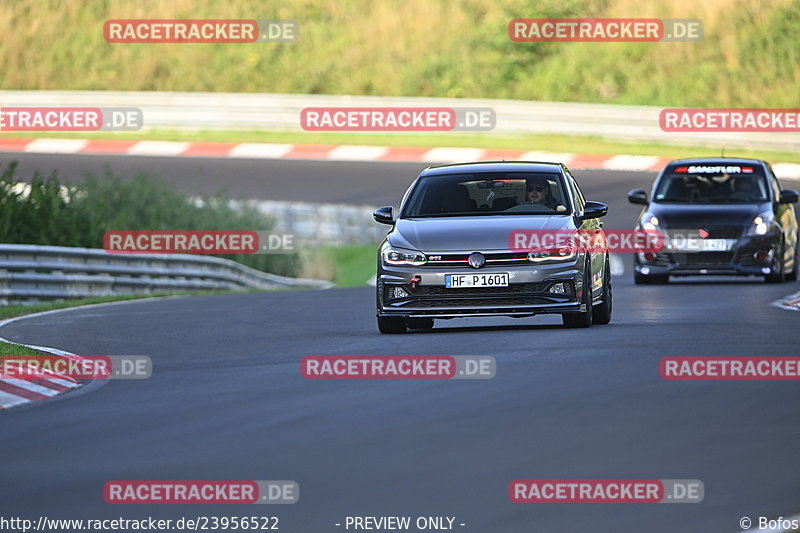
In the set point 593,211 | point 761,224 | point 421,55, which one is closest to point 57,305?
point 593,211

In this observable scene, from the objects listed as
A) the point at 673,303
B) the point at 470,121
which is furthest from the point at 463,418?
the point at 470,121

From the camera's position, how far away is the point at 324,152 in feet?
132

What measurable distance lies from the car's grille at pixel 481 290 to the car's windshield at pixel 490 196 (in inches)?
41.9

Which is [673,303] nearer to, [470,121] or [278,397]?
[278,397]

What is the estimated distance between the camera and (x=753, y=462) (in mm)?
8742

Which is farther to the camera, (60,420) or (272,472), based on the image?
(60,420)

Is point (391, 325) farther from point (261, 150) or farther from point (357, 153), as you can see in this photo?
point (261, 150)

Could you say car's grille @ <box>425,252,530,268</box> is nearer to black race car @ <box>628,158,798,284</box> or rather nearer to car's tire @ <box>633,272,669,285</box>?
black race car @ <box>628,158,798,284</box>

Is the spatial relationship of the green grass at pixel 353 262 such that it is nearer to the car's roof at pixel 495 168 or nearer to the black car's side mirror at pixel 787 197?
the black car's side mirror at pixel 787 197

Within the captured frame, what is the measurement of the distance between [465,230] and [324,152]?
82.9 feet

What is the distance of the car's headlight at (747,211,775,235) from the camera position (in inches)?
875

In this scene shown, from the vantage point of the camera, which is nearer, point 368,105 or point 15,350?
point 15,350

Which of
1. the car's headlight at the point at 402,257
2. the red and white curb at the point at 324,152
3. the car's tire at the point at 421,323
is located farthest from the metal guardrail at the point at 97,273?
the red and white curb at the point at 324,152

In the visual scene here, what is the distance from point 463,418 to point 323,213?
21393 mm
